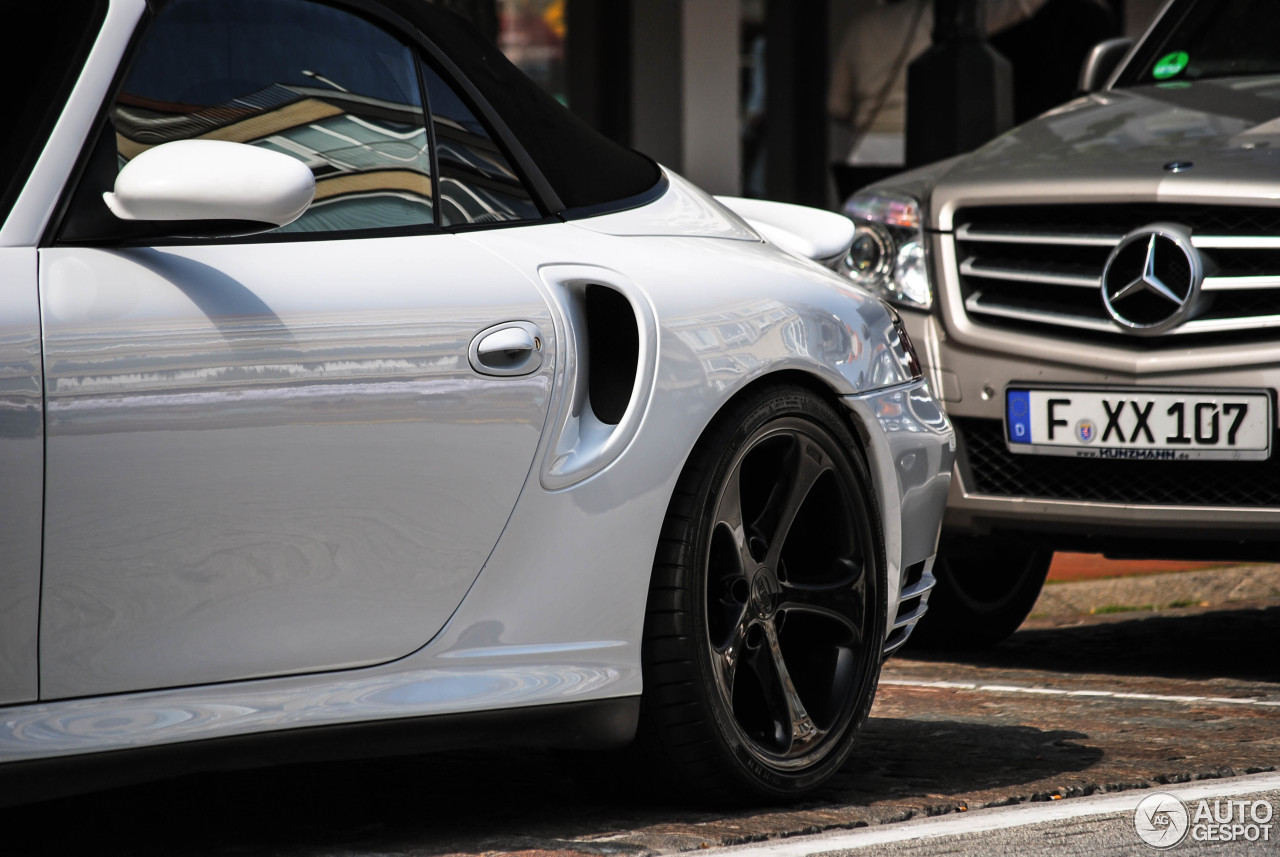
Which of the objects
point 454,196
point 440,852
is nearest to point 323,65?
point 454,196

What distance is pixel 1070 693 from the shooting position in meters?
5.12

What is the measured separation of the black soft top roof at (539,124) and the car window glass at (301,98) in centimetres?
11

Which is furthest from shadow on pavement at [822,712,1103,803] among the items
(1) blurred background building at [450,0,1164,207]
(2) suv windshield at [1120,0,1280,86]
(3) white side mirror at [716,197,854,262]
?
(1) blurred background building at [450,0,1164,207]

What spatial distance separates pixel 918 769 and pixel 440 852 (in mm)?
1147

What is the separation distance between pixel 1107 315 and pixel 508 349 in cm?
233

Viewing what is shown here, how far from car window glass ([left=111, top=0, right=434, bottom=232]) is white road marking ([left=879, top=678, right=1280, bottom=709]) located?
7.99 ft

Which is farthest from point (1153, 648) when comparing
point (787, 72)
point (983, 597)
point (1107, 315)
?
point (787, 72)

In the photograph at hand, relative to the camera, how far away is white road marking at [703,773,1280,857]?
3287 mm

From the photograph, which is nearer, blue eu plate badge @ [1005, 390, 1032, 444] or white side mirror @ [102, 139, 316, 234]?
white side mirror @ [102, 139, 316, 234]

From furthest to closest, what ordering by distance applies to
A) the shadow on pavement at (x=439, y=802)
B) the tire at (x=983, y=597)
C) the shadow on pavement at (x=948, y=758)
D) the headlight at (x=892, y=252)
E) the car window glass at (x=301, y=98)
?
the tire at (x=983, y=597) < the headlight at (x=892, y=252) < the shadow on pavement at (x=948, y=758) < the shadow on pavement at (x=439, y=802) < the car window glass at (x=301, y=98)

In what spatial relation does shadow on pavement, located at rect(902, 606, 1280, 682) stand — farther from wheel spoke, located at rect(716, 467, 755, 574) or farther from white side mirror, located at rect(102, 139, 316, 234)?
white side mirror, located at rect(102, 139, 316, 234)

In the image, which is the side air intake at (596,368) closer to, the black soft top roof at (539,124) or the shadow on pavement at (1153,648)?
the black soft top roof at (539,124)

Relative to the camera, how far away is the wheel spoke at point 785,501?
3.67 meters

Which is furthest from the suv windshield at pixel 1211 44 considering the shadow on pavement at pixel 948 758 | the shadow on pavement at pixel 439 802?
the shadow on pavement at pixel 439 802
